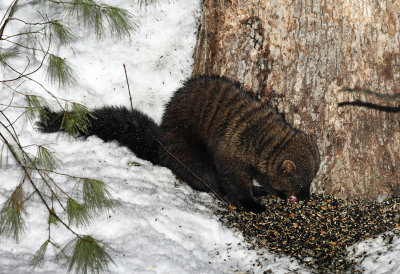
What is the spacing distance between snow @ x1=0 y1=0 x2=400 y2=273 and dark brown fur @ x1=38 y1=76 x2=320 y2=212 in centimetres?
17

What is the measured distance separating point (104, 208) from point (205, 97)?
1.36 metres

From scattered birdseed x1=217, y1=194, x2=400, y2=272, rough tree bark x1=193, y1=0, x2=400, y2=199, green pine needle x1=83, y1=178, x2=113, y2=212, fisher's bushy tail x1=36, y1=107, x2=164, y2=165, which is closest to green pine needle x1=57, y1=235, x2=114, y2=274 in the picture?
green pine needle x1=83, y1=178, x2=113, y2=212

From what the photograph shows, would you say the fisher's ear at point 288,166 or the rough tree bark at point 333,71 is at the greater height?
the rough tree bark at point 333,71

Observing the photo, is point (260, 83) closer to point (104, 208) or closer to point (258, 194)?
point (258, 194)

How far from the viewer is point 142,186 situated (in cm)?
344

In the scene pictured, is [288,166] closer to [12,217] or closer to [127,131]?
[127,131]

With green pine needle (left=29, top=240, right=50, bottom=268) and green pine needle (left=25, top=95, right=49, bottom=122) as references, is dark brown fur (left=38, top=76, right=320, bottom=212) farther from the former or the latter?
green pine needle (left=29, top=240, right=50, bottom=268)

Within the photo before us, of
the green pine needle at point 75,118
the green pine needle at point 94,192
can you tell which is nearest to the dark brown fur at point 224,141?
the green pine needle at point 75,118

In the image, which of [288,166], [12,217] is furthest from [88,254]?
[288,166]

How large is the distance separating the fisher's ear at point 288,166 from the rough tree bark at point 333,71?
309mm

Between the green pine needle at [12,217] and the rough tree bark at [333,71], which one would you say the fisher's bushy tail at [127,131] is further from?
the green pine needle at [12,217]

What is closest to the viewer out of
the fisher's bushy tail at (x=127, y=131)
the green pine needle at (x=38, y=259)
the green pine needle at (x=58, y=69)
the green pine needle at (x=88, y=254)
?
the green pine needle at (x=88, y=254)

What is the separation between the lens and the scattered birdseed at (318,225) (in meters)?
2.84

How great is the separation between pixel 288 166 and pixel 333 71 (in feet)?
2.85
